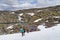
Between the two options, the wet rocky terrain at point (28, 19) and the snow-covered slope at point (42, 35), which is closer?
the snow-covered slope at point (42, 35)

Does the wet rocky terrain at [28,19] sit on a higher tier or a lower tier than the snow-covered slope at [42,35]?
higher

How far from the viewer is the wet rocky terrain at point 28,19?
4793mm

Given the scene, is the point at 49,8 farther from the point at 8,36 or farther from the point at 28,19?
the point at 8,36

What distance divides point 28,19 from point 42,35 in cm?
72

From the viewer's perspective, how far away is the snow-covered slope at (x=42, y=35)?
4.26 metres

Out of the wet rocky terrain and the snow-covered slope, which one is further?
the wet rocky terrain

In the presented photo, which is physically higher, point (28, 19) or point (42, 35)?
point (28, 19)

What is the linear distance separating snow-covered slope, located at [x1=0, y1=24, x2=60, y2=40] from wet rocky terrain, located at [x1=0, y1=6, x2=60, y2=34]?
0.16 metres

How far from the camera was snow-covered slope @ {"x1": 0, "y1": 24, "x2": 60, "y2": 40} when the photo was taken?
168 inches

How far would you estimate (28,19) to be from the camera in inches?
191

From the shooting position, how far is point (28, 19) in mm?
4863

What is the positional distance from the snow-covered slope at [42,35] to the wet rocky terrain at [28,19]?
0.52 feet

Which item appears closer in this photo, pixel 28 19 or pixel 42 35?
pixel 42 35

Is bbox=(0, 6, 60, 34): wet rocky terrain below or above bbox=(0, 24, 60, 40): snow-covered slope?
above
